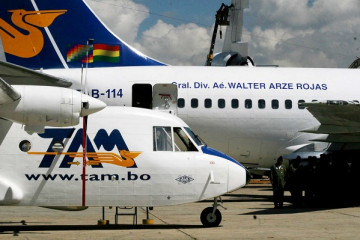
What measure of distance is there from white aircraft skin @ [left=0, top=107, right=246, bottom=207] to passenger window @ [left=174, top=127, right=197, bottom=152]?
0.10 meters

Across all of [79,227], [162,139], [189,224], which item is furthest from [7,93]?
[189,224]

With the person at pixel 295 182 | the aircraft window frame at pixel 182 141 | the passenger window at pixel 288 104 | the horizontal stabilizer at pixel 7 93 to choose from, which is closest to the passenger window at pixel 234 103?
the passenger window at pixel 288 104

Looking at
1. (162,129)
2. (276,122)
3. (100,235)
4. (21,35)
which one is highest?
(21,35)

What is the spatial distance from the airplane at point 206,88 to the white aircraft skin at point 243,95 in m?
0.04

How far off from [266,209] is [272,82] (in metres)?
5.70

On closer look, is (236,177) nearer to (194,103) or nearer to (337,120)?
(337,120)

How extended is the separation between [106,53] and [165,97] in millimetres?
3168

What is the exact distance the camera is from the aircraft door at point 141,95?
2339 cm

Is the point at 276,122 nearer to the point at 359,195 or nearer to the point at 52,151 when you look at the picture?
the point at 359,195

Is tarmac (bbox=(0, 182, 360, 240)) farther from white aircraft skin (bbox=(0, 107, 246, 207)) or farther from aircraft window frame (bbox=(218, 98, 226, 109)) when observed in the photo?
aircraft window frame (bbox=(218, 98, 226, 109))

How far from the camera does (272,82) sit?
2469 centimetres

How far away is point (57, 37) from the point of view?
24172mm

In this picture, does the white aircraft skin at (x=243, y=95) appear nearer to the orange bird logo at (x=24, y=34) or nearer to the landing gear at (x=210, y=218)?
the orange bird logo at (x=24, y=34)

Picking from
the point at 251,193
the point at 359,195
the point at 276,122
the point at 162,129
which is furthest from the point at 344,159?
the point at 162,129
